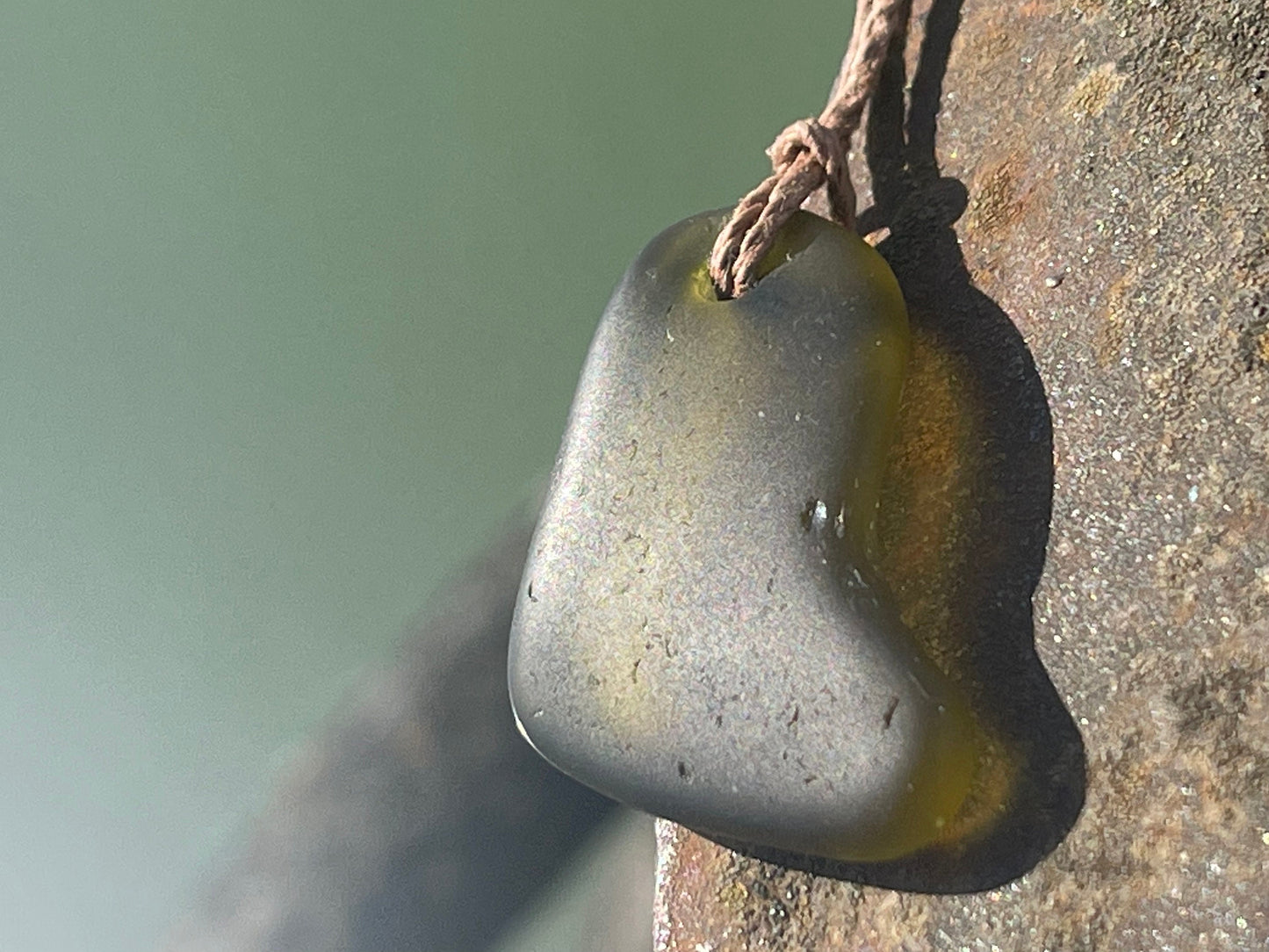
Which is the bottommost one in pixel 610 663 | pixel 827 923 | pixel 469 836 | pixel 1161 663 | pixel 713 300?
pixel 469 836

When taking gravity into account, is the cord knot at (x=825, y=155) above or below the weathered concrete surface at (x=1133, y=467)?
above

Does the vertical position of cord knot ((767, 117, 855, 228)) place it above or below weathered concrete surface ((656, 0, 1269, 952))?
above

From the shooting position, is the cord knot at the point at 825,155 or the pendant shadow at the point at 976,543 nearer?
the pendant shadow at the point at 976,543

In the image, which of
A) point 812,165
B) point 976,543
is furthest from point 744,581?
point 812,165

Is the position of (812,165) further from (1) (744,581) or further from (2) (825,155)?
(1) (744,581)

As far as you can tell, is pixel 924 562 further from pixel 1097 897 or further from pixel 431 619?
pixel 431 619

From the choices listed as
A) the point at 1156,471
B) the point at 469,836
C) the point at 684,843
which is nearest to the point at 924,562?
the point at 1156,471
